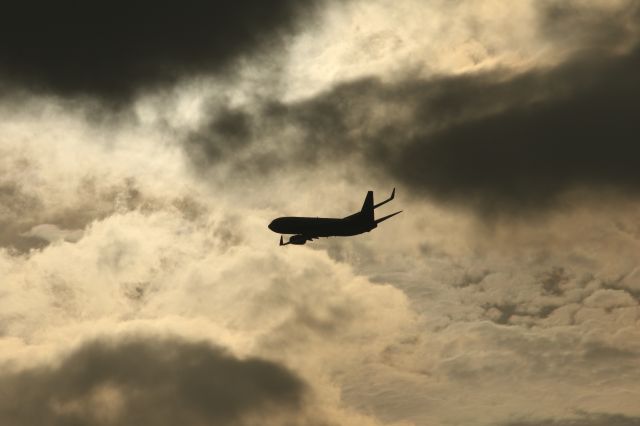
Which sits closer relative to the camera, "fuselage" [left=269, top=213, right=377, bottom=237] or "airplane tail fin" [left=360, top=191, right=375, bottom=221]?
"fuselage" [left=269, top=213, right=377, bottom=237]

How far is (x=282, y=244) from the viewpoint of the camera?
146 metres

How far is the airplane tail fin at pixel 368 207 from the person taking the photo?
149375mm

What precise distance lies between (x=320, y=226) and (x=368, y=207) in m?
14.1

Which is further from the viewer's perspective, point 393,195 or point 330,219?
point 330,219

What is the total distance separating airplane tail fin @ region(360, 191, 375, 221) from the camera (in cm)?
14938

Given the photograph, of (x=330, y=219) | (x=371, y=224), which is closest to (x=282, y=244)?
(x=330, y=219)

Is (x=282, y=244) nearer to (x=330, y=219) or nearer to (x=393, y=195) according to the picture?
(x=330, y=219)

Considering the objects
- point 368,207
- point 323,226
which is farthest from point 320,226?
point 368,207

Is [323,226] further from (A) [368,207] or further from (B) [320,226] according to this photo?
(A) [368,207]

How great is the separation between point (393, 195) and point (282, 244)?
103 ft

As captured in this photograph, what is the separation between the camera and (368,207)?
150375 mm

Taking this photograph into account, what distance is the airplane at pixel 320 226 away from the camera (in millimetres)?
146500

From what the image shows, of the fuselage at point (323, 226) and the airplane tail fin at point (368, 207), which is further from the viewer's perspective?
the airplane tail fin at point (368, 207)

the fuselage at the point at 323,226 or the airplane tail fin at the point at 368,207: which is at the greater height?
the airplane tail fin at the point at 368,207
